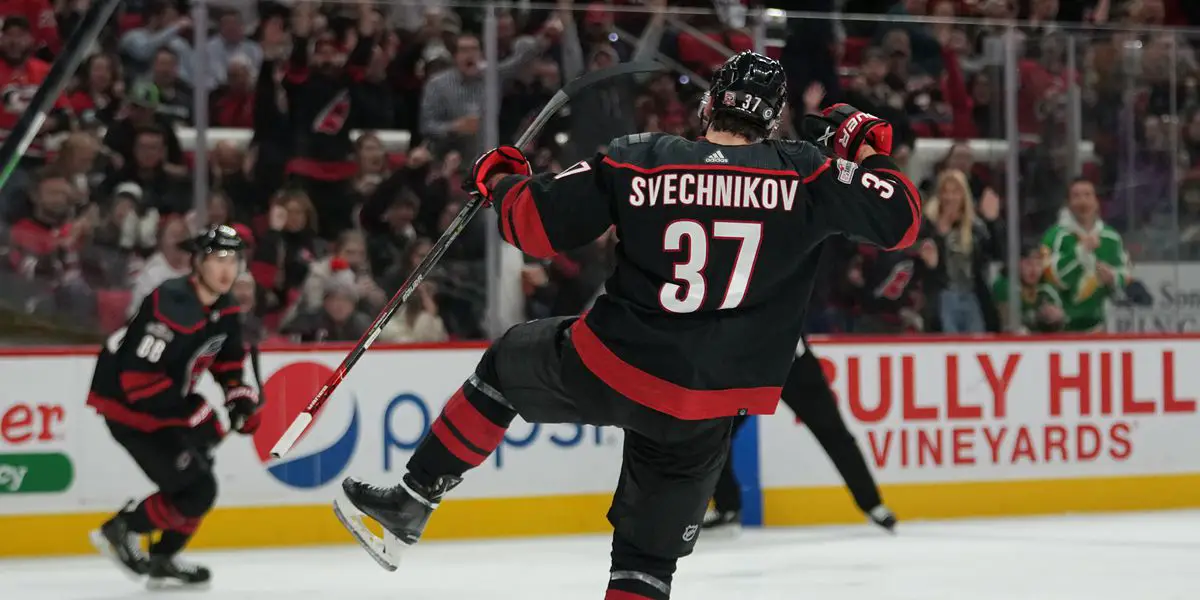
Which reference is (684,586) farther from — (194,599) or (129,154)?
(129,154)

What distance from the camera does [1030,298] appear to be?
755cm

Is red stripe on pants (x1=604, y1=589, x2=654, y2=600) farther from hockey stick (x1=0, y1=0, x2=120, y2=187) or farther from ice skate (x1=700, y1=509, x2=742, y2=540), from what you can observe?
ice skate (x1=700, y1=509, x2=742, y2=540)

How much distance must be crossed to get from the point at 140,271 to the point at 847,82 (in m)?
3.26

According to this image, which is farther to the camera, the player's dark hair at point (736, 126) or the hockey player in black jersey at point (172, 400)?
the hockey player in black jersey at point (172, 400)

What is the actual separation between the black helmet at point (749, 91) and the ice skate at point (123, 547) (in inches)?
116

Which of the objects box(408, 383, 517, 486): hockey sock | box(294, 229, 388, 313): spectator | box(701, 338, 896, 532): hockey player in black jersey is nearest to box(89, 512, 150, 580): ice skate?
box(294, 229, 388, 313): spectator

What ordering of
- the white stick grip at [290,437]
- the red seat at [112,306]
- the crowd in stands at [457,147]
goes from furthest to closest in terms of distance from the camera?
1. the crowd in stands at [457,147]
2. the red seat at [112,306]
3. the white stick grip at [290,437]

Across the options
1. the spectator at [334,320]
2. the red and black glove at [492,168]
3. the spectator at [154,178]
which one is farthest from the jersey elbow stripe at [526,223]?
the spectator at [154,178]

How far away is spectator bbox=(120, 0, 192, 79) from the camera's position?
6840 mm

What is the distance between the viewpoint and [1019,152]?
7.64m

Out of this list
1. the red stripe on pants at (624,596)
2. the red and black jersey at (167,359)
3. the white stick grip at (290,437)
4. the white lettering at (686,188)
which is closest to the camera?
the white lettering at (686,188)

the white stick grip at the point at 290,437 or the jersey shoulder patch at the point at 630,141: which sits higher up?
the jersey shoulder patch at the point at 630,141

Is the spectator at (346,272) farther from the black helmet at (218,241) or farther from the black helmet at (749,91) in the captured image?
the black helmet at (749,91)

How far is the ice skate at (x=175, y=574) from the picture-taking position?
535cm
